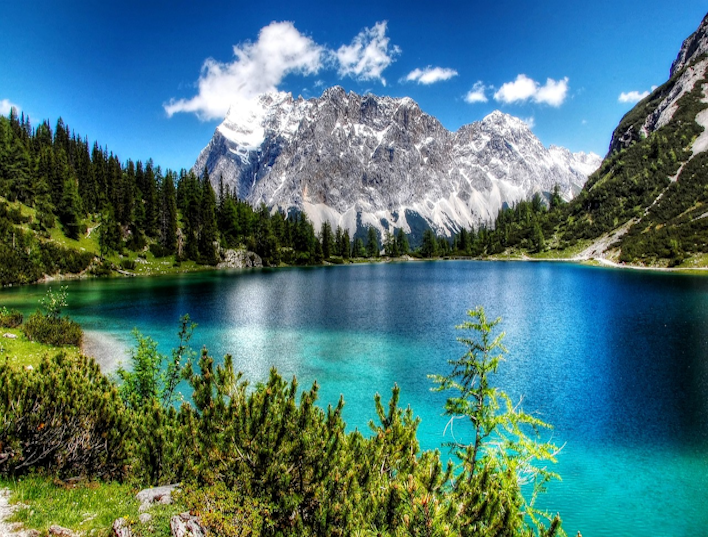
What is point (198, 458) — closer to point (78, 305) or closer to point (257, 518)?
point (257, 518)

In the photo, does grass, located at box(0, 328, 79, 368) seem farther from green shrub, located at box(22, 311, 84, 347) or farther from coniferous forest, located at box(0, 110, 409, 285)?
coniferous forest, located at box(0, 110, 409, 285)

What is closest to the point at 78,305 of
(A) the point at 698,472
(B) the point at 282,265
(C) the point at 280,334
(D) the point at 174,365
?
(C) the point at 280,334

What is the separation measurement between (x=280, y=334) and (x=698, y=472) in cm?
3333

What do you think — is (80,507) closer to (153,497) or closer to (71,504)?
(71,504)

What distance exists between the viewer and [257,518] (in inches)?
249

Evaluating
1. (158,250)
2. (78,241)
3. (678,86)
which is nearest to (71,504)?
(78,241)

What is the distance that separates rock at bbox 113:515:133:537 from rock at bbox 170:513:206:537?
0.82 meters

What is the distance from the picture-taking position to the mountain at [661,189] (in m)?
116

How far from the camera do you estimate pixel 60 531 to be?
23.3 ft

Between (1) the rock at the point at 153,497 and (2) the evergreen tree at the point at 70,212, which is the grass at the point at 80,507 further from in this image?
(2) the evergreen tree at the point at 70,212

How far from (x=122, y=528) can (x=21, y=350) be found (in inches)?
1031

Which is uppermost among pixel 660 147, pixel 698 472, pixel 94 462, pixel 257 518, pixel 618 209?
pixel 660 147

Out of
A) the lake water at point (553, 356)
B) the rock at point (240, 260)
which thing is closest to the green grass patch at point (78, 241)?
the lake water at point (553, 356)

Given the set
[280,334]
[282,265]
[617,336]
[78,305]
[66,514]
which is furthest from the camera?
[282,265]
